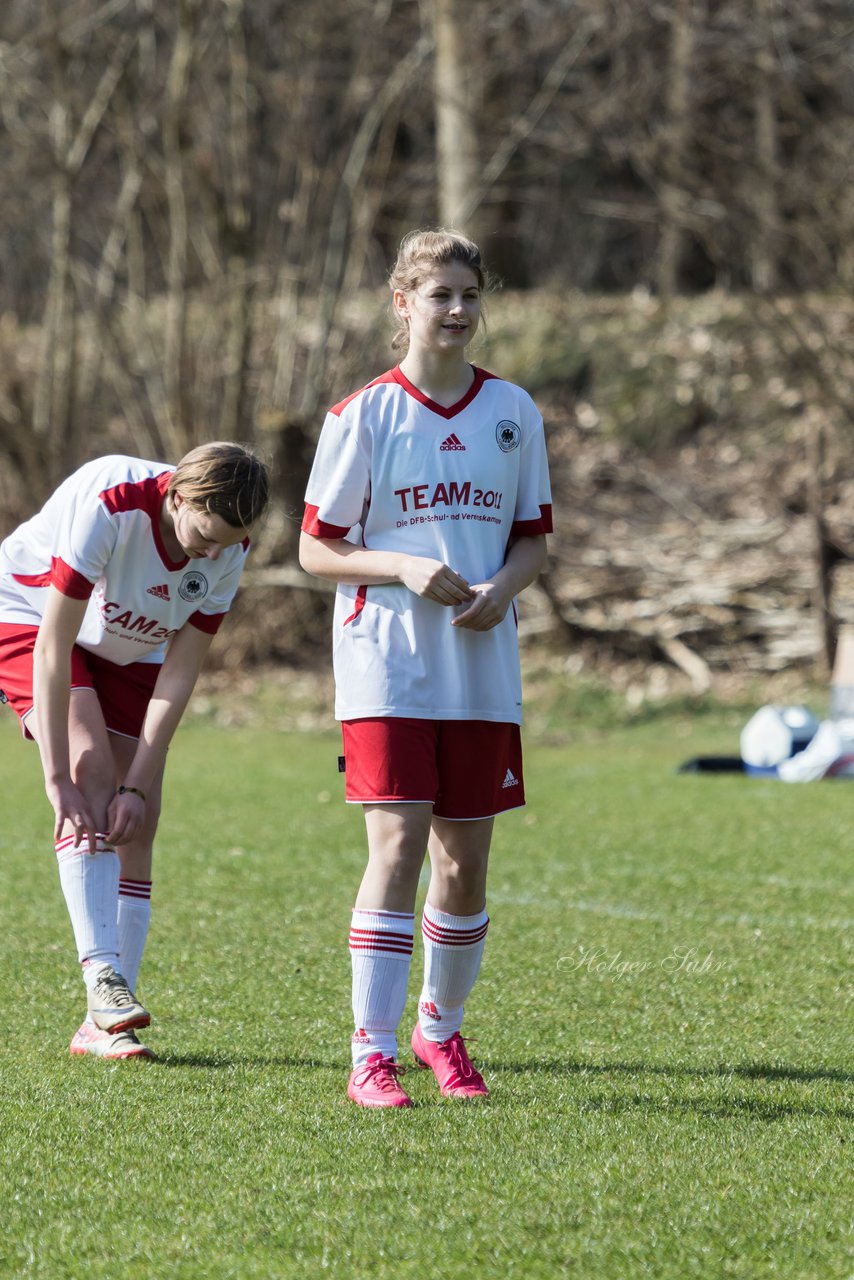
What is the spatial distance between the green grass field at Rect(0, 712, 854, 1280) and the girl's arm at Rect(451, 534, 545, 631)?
3.52ft

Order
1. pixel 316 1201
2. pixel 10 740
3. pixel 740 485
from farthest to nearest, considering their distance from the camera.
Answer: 1. pixel 740 485
2. pixel 10 740
3. pixel 316 1201

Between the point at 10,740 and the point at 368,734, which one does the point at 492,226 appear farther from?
the point at 368,734

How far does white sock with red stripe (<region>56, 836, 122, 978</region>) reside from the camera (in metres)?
3.85

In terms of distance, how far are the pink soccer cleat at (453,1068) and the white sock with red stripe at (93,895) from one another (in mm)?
844

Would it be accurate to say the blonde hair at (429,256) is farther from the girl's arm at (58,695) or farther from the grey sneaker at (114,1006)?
the grey sneaker at (114,1006)

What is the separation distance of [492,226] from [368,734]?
14710 millimetres

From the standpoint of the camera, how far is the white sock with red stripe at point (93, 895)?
3.85 meters

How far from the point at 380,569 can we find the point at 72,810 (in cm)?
100

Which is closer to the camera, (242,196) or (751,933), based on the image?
(751,933)

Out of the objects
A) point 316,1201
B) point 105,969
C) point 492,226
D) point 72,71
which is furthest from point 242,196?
point 316,1201

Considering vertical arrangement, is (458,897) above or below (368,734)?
below

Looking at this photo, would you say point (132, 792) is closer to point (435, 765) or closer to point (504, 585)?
point (435, 765)

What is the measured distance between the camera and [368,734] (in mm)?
3426

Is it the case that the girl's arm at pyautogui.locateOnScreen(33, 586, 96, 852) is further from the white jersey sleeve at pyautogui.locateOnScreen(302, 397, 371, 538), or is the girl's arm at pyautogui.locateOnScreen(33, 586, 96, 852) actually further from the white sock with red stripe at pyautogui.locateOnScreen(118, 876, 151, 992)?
the white jersey sleeve at pyautogui.locateOnScreen(302, 397, 371, 538)
